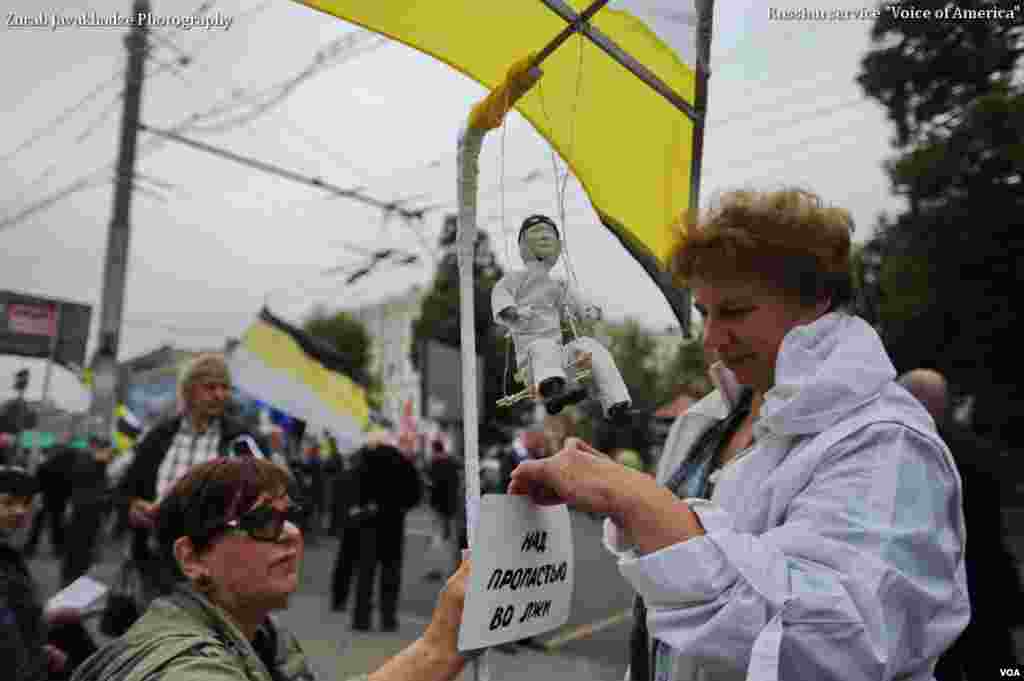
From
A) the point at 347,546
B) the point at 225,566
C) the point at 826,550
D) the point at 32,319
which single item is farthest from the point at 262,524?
the point at 347,546

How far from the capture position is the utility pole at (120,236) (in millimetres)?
10812

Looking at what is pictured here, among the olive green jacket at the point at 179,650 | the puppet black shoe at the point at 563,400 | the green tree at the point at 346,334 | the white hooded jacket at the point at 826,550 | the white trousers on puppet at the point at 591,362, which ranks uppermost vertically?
the green tree at the point at 346,334

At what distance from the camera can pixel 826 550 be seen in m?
1.09

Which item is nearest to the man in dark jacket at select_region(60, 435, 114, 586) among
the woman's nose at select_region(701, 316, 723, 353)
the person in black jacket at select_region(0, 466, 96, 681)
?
the person in black jacket at select_region(0, 466, 96, 681)

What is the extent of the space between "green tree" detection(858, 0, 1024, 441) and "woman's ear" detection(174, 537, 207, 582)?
8.98 feet

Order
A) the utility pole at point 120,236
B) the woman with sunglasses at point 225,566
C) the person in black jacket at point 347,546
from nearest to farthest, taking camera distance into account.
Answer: the woman with sunglasses at point 225,566 → the person in black jacket at point 347,546 → the utility pole at point 120,236

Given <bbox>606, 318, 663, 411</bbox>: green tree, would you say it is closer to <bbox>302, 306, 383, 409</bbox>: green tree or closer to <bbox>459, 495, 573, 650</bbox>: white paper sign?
<bbox>459, 495, 573, 650</bbox>: white paper sign

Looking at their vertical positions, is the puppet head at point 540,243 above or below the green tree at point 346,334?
below

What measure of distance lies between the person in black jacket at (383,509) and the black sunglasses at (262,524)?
5.96m

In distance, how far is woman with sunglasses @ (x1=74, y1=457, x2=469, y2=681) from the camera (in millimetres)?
1588

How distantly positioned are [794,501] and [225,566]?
4.10 feet

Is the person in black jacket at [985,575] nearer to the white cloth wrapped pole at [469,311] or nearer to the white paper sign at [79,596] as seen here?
the white cloth wrapped pole at [469,311]

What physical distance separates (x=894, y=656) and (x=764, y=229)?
2.10 ft

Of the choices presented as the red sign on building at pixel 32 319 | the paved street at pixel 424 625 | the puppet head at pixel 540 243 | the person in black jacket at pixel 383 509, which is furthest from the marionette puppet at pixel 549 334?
the red sign on building at pixel 32 319
